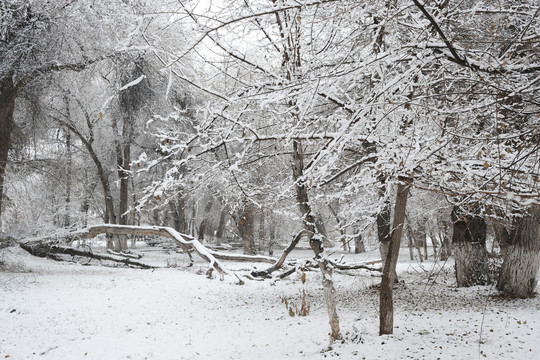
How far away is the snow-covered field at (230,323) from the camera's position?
200 inches

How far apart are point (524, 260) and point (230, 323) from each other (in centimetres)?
657

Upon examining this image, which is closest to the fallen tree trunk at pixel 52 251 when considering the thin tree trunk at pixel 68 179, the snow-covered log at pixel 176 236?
the thin tree trunk at pixel 68 179

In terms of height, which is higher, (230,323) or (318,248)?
(318,248)

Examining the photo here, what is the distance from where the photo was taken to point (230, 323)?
6.97m

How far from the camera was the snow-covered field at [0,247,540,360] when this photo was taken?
507 centimetres

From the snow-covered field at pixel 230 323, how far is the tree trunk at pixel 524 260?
33cm

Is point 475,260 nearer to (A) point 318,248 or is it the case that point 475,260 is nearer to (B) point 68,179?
(A) point 318,248

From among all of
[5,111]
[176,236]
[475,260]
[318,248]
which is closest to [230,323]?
[318,248]

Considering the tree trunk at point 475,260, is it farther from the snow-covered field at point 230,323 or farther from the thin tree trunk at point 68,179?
the thin tree trunk at point 68,179

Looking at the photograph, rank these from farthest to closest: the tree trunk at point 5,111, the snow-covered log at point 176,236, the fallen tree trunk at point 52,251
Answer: the fallen tree trunk at point 52,251
the snow-covered log at point 176,236
the tree trunk at point 5,111

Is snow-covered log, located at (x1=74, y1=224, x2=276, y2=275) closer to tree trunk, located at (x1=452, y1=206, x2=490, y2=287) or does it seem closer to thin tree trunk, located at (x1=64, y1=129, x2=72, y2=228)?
thin tree trunk, located at (x1=64, y1=129, x2=72, y2=228)

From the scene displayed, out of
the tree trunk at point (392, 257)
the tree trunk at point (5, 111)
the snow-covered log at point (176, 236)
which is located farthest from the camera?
the snow-covered log at point (176, 236)

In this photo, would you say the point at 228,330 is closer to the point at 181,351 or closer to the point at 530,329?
the point at 181,351

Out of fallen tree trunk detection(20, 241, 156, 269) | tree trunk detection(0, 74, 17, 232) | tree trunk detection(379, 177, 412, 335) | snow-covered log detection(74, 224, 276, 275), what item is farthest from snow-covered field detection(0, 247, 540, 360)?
tree trunk detection(0, 74, 17, 232)
